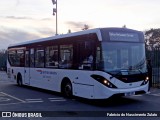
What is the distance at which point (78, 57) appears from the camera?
1295 centimetres

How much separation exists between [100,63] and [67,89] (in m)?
3.09

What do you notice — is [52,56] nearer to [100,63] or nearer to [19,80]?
[100,63]

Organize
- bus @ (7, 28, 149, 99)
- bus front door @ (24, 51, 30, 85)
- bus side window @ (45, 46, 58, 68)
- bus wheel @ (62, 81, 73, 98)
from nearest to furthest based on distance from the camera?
bus @ (7, 28, 149, 99)
bus wheel @ (62, 81, 73, 98)
bus side window @ (45, 46, 58, 68)
bus front door @ (24, 51, 30, 85)

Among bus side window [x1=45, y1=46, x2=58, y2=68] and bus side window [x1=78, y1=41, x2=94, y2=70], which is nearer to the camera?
bus side window [x1=78, y1=41, x2=94, y2=70]

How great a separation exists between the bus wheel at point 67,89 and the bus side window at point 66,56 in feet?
2.69

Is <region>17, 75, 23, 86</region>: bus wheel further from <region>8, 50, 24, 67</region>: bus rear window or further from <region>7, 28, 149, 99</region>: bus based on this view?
<region>7, 28, 149, 99</region>: bus

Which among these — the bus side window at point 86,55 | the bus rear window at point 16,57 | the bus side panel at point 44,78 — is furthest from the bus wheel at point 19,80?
the bus side window at point 86,55

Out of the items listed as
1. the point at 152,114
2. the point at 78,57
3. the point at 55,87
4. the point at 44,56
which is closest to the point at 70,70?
the point at 78,57

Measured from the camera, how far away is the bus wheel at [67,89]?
1377 cm

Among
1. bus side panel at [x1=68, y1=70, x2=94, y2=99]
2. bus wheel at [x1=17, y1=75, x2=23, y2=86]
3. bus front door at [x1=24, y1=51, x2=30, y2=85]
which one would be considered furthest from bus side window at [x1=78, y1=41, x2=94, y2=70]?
bus wheel at [x1=17, y1=75, x2=23, y2=86]

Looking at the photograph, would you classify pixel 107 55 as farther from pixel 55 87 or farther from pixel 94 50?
pixel 55 87

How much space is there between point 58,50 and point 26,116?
17.9 ft

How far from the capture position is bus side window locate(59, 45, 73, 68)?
536 inches

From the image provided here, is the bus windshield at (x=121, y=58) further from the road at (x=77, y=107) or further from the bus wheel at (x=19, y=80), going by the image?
the bus wheel at (x=19, y=80)
